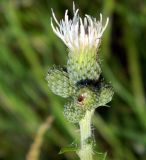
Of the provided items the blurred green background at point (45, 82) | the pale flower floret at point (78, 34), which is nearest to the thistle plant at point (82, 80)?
the pale flower floret at point (78, 34)

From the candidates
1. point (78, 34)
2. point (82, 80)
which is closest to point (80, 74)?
point (82, 80)

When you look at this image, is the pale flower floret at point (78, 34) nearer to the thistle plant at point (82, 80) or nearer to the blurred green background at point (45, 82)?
the thistle plant at point (82, 80)

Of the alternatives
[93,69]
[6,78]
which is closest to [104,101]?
[93,69]

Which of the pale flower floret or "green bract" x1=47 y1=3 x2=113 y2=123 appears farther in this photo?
the pale flower floret

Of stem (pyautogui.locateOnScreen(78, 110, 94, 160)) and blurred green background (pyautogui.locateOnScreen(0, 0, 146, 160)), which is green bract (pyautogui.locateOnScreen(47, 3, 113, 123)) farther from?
blurred green background (pyautogui.locateOnScreen(0, 0, 146, 160))

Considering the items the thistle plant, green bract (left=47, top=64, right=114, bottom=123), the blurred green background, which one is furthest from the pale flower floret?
the blurred green background

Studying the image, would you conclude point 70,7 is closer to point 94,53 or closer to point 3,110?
point 3,110
